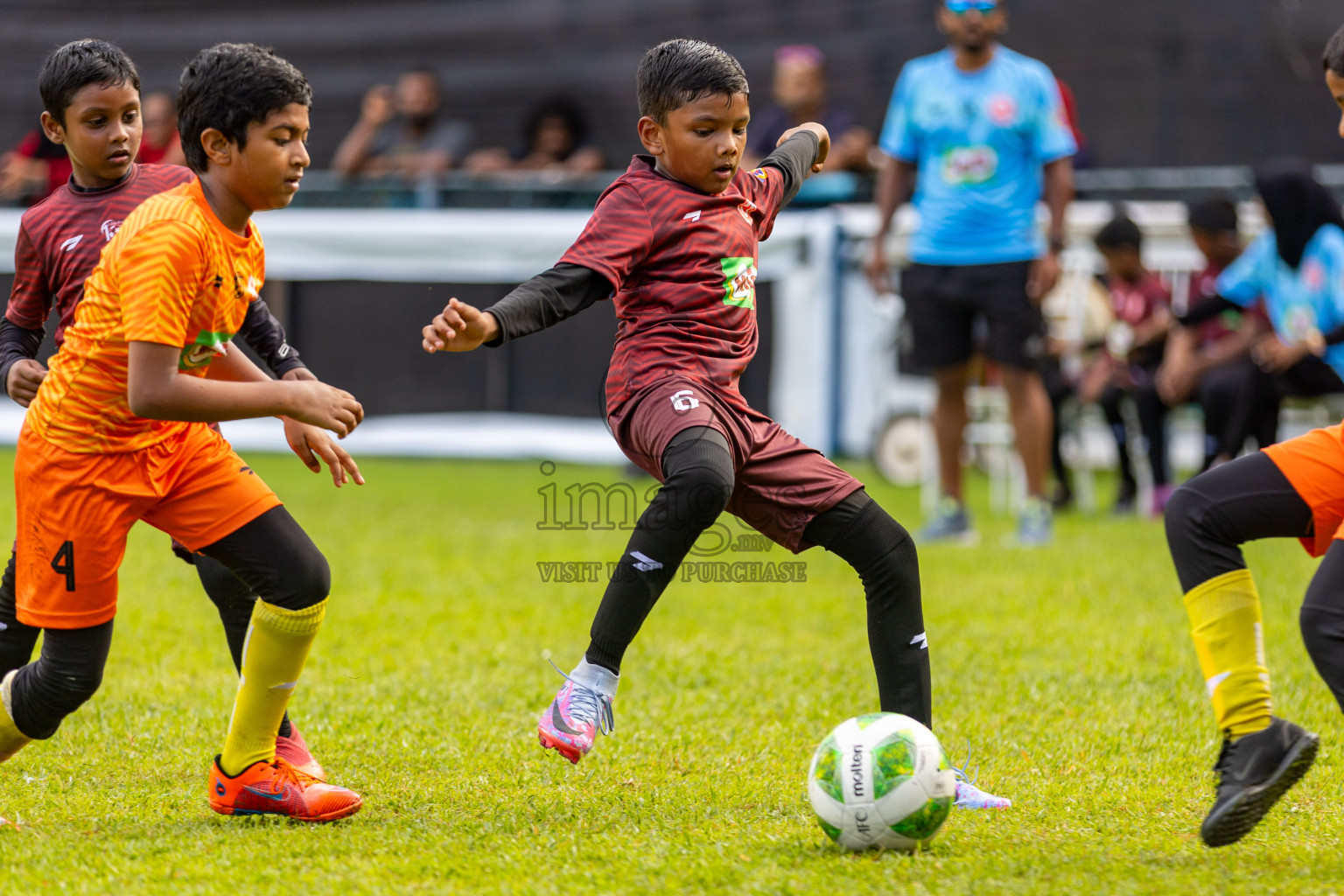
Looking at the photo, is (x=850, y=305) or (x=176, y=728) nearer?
(x=176, y=728)

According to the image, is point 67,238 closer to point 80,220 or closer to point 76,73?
point 80,220

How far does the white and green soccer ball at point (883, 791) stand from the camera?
115 inches

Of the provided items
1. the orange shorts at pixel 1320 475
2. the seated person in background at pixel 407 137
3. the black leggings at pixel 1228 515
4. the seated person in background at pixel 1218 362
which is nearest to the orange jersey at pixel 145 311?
the black leggings at pixel 1228 515

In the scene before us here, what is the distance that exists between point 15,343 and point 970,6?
494cm

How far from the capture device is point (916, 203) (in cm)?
745

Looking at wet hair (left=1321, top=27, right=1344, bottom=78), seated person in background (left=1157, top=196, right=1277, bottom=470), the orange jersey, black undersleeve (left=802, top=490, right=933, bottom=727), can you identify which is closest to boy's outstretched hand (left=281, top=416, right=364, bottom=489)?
the orange jersey

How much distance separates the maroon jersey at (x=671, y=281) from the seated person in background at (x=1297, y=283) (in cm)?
401

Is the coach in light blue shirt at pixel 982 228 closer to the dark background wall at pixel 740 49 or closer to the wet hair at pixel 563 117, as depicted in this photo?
the dark background wall at pixel 740 49

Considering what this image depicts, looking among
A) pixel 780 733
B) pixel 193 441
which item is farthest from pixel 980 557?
pixel 193 441

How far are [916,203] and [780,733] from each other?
4093 mm

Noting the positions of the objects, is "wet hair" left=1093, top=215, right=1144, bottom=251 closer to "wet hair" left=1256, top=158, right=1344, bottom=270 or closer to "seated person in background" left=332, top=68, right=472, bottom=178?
"wet hair" left=1256, top=158, right=1344, bottom=270

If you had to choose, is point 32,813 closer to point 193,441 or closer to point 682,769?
point 193,441

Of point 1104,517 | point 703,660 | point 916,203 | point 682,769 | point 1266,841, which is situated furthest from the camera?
point 1104,517

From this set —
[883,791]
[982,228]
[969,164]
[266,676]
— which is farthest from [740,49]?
[883,791]
